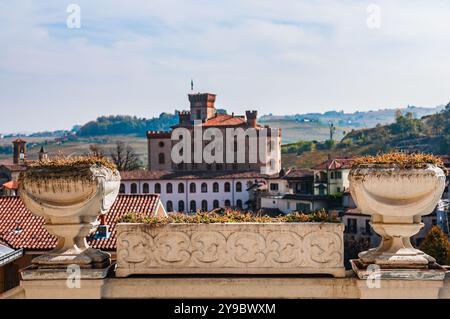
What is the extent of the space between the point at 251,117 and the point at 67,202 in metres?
85.5

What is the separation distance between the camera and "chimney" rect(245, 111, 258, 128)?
91.8m

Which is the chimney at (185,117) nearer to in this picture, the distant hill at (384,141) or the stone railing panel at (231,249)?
the distant hill at (384,141)

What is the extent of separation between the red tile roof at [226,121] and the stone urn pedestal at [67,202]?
84.5 metres

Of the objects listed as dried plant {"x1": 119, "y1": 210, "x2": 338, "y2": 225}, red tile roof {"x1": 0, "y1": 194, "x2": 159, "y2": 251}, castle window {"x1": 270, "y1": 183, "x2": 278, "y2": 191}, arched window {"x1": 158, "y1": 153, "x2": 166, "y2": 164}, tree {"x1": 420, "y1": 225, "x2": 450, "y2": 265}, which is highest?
dried plant {"x1": 119, "y1": 210, "x2": 338, "y2": 225}

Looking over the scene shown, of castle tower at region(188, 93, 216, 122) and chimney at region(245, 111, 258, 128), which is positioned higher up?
castle tower at region(188, 93, 216, 122)

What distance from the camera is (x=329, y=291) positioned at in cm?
688

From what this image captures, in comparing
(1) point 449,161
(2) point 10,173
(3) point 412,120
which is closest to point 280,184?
(1) point 449,161

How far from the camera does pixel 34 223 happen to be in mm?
20391

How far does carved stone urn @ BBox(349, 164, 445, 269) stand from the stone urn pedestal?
8.67 ft

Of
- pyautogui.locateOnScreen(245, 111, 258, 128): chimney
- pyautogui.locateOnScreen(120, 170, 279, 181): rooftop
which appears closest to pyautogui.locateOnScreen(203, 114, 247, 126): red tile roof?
pyautogui.locateOnScreen(245, 111, 258, 128): chimney

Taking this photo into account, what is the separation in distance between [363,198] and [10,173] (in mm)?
82610

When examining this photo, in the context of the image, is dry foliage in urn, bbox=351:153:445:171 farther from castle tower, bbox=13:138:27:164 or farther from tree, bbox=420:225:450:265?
castle tower, bbox=13:138:27:164

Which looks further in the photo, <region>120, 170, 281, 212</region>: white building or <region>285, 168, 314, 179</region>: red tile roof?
<region>120, 170, 281, 212</region>: white building

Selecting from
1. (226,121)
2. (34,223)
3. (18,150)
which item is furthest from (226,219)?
(18,150)
